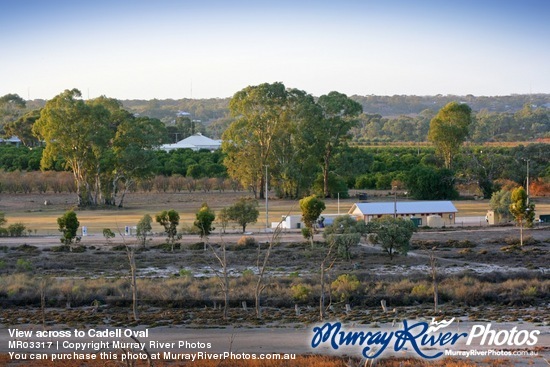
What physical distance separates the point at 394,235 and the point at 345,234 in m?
2.38

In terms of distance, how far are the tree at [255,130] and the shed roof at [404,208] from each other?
20.7 m

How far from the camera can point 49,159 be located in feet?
221

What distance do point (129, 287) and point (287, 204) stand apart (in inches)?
1469

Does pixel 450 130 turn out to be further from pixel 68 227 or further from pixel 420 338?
pixel 420 338

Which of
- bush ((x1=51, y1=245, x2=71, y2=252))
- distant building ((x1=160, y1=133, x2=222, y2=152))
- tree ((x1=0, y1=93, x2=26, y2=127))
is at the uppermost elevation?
tree ((x1=0, y1=93, x2=26, y2=127))

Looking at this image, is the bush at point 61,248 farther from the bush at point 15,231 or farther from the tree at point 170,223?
the bush at point 15,231

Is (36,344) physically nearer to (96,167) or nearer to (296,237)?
(296,237)

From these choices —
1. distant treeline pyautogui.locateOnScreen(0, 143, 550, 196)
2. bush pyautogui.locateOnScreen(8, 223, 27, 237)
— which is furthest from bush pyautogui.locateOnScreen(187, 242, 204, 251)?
distant treeline pyautogui.locateOnScreen(0, 143, 550, 196)

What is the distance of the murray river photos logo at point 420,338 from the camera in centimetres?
2209

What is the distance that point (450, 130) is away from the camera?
84500 millimetres

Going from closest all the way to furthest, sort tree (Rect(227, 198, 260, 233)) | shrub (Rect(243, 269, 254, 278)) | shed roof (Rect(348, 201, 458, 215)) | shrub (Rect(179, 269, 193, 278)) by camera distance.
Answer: shrub (Rect(243, 269, 254, 278)) → shrub (Rect(179, 269, 193, 278)) → tree (Rect(227, 198, 260, 233)) → shed roof (Rect(348, 201, 458, 215))

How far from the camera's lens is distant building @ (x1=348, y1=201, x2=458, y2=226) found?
52406mm

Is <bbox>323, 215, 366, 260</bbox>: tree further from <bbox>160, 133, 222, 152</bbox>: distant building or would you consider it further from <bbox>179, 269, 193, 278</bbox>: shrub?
<bbox>160, 133, 222, 152</bbox>: distant building

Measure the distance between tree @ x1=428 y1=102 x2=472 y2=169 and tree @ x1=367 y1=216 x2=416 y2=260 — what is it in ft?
147
